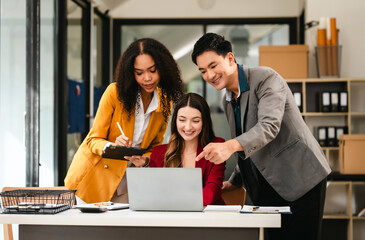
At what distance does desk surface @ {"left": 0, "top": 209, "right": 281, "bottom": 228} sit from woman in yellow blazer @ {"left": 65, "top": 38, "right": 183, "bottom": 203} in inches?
22.2

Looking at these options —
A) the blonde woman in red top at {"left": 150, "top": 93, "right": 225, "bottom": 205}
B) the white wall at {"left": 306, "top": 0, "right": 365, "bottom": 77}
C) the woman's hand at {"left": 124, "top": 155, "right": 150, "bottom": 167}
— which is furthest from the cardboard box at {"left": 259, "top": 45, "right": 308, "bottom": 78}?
the woman's hand at {"left": 124, "top": 155, "right": 150, "bottom": 167}

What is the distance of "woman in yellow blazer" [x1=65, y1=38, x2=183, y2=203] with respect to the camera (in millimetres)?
2406

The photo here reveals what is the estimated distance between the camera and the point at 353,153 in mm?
4414

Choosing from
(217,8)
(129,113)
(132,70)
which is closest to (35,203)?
(129,113)

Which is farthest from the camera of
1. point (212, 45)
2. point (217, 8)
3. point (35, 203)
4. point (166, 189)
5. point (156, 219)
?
point (217, 8)

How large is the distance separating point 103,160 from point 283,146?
3.10ft

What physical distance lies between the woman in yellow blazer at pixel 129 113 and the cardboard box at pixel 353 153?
2375 mm

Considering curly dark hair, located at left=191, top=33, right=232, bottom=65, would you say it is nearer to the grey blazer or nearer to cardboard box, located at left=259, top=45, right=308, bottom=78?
the grey blazer

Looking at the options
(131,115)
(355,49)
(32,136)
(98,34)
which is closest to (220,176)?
(131,115)

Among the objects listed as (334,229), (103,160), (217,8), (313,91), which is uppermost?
(217,8)

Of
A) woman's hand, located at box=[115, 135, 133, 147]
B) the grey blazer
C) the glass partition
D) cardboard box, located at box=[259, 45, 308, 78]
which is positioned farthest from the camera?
cardboard box, located at box=[259, 45, 308, 78]

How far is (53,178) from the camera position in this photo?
4566 mm

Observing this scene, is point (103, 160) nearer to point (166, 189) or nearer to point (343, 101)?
point (166, 189)

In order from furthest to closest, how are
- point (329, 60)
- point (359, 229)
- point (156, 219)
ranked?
point (329, 60) → point (359, 229) → point (156, 219)
